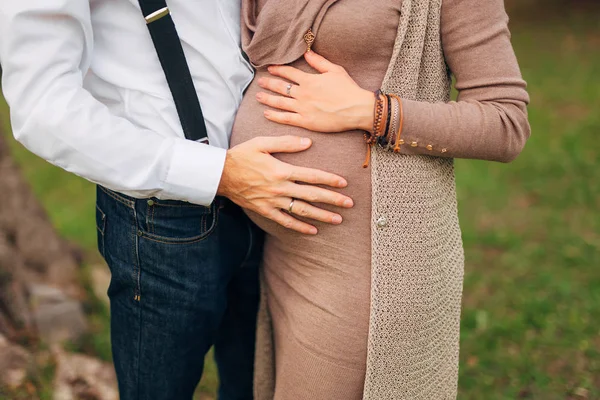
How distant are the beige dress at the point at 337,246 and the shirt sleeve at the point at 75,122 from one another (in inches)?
8.4

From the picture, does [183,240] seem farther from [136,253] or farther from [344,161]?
[344,161]

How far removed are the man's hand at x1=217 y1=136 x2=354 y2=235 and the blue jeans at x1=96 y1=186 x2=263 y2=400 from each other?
162 mm

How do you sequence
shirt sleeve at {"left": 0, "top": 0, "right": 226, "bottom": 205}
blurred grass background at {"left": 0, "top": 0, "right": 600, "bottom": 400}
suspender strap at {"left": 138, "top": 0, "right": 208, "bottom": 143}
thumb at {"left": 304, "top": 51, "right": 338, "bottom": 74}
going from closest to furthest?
shirt sleeve at {"left": 0, "top": 0, "right": 226, "bottom": 205} → suspender strap at {"left": 138, "top": 0, "right": 208, "bottom": 143} → thumb at {"left": 304, "top": 51, "right": 338, "bottom": 74} → blurred grass background at {"left": 0, "top": 0, "right": 600, "bottom": 400}

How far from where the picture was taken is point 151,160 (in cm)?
146

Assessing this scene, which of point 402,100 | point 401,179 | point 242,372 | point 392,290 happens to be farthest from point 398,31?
point 242,372

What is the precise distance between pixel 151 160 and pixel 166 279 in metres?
0.35

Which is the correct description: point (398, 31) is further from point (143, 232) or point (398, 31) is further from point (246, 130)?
point (143, 232)

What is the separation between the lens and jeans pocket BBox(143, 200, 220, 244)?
159 centimetres

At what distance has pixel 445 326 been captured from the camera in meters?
1.71

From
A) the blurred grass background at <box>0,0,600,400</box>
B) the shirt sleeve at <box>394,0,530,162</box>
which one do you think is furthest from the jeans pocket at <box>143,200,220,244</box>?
the blurred grass background at <box>0,0,600,400</box>

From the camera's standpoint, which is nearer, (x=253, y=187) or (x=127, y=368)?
(x=253, y=187)

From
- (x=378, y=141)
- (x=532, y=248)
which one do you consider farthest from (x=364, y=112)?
(x=532, y=248)

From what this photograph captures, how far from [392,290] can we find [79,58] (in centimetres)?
95

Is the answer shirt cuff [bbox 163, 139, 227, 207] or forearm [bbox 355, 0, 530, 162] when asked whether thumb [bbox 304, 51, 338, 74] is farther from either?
shirt cuff [bbox 163, 139, 227, 207]
